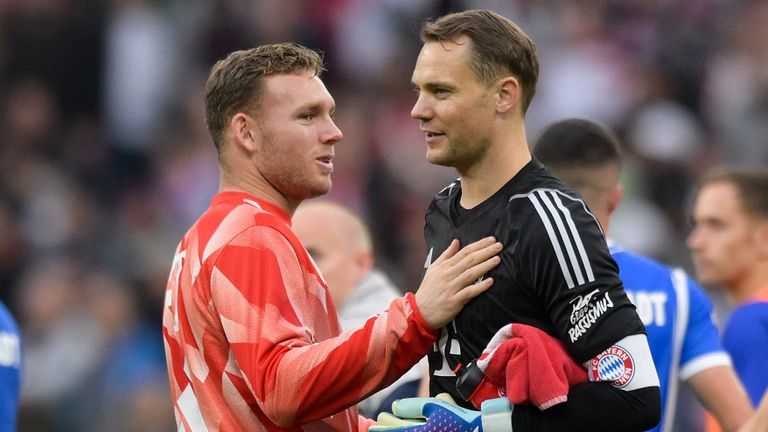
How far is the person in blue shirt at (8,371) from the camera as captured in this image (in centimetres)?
A: 573

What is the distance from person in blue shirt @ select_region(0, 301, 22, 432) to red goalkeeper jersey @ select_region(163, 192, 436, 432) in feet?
4.92

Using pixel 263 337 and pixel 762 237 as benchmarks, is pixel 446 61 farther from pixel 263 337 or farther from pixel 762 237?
pixel 762 237

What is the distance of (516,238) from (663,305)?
176cm

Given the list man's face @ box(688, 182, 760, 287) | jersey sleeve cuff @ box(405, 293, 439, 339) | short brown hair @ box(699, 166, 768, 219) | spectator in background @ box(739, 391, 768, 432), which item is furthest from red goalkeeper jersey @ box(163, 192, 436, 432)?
short brown hair @ box(699, 166, 768, 219)

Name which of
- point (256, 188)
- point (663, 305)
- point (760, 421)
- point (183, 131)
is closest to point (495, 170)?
point (256, 188)

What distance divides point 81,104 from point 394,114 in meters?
2.85

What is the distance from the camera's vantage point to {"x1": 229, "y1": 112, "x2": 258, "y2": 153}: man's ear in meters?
4.49

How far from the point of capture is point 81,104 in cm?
1224

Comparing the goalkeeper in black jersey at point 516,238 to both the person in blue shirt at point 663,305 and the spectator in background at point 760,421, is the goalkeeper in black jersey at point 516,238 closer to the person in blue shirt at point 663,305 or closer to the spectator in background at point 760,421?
the spectator in background at point 760,421

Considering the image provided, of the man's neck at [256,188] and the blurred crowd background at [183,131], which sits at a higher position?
the blurred crowd background at [183,131]

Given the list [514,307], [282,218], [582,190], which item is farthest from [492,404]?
[582,190]

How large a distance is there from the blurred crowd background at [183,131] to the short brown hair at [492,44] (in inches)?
243
